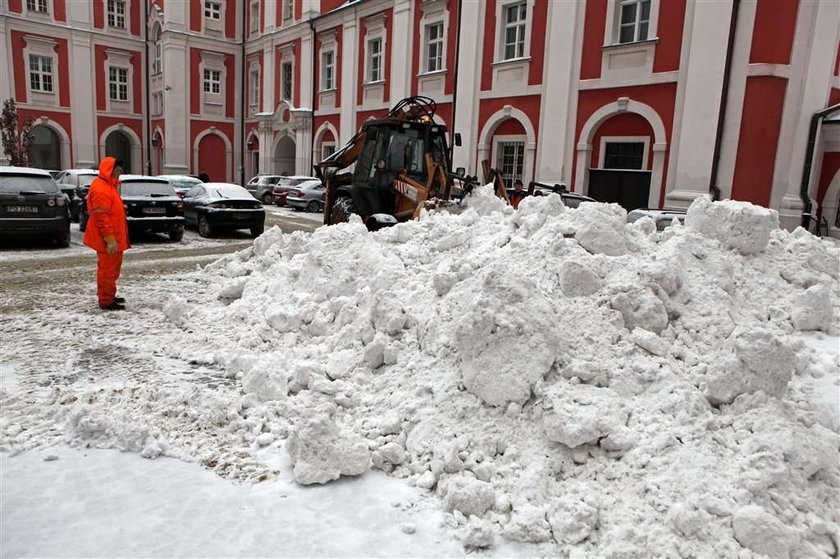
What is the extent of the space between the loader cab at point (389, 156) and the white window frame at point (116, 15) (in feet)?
106

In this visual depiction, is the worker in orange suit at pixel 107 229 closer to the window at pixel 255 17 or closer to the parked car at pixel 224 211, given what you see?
the parked car at pixel 224 211

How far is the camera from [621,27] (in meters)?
15.7

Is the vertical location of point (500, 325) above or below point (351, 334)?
above

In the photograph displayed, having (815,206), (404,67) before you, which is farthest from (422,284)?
(404,67)

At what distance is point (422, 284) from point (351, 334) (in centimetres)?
86

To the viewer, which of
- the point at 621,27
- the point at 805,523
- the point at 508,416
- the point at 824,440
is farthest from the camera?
the point at 621,27

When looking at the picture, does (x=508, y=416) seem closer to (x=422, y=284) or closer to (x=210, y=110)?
(x=422, y=284)

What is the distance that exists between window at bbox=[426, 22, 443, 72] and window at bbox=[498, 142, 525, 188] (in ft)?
14.5

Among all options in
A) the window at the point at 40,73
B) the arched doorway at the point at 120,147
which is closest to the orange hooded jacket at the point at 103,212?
the window at the point at 40,73

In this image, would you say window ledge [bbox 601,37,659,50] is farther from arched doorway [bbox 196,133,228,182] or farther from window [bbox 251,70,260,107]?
arched doorway [bbox 196,133,228,182]

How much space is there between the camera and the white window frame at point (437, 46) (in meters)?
21.0

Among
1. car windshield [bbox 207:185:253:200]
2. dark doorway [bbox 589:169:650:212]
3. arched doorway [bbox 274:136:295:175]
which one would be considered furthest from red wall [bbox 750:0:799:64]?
arched doorway [bbox 274:136:295:175]

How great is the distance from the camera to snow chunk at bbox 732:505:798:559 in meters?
2.73

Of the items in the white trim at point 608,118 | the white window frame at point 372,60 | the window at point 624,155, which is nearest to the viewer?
the white trim at point 608,118
